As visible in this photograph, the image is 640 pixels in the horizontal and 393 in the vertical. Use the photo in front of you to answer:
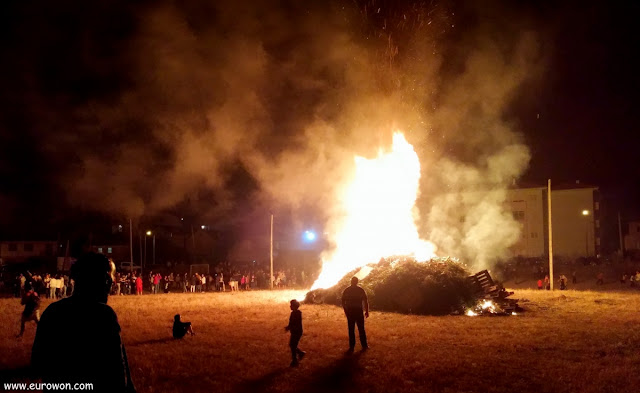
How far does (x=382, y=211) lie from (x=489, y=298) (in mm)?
9555

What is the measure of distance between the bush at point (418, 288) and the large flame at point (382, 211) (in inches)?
147

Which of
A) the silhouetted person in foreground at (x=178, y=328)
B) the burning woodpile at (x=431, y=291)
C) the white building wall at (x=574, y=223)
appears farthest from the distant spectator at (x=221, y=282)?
the white building wall at (x=574, y=223)

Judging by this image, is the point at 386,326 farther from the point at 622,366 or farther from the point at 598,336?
the point at 622,366

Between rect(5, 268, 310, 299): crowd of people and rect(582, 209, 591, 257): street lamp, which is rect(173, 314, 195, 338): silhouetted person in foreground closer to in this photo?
rect(5, 268, 310, 299): crowd of people

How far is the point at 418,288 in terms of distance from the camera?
67.1 feet

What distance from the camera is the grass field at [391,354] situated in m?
9.03

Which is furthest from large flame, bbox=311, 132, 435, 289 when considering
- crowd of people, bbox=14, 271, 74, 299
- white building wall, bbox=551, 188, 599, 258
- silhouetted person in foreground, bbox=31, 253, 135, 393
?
white building wall, bbox=551, 188, 599, 258

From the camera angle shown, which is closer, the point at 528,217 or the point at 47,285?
the point at 47,285

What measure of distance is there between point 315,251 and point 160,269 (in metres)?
19.4

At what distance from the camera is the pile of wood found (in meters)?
19.4

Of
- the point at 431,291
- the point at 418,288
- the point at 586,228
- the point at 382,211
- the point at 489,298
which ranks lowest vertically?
the point at 489,298

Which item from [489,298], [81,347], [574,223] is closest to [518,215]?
[574,223]

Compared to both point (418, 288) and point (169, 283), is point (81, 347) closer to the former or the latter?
point (418, 288)

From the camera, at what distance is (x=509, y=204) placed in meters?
58.1
